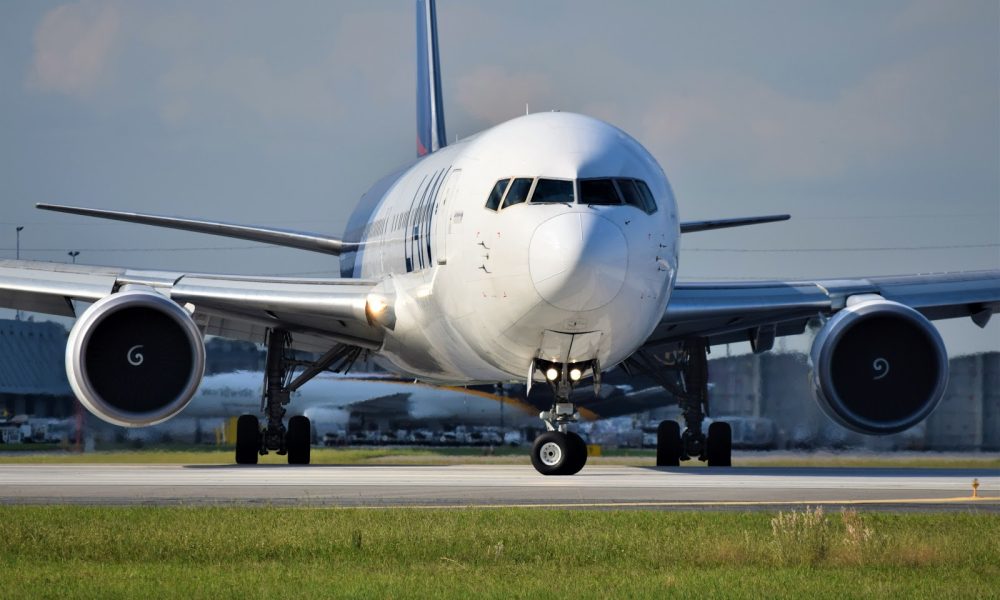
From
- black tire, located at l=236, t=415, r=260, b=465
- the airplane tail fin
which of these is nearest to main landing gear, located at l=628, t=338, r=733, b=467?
black tire, located at l=236, t=415, r=260, b=465

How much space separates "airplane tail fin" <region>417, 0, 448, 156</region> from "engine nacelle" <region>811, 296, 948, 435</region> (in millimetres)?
12947

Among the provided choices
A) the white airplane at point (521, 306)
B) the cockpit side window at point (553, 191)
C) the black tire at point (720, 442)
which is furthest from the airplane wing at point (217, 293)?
the cockpit side window at point (553, 191)

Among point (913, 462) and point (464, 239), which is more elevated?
point (464, 239)

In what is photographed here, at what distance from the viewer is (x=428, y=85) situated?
1278 inches

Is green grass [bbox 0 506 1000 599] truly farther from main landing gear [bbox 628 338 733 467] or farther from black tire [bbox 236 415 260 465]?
black tire [bbox 236 415 260 465]

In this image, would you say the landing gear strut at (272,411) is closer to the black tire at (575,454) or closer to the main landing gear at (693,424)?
the main landing gear at (693,424)

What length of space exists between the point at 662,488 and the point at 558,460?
231 centimetres

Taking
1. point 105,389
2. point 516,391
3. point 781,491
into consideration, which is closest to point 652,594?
point 781,491

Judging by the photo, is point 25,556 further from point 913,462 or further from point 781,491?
point 913,462

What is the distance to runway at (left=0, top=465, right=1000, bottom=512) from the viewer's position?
12586 mm

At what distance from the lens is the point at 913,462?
28.4m

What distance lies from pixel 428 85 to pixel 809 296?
46.2 ft

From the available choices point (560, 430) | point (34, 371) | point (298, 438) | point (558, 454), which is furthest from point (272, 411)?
point (34, 371)

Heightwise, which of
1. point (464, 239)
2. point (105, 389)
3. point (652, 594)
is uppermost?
point (464, 239)
